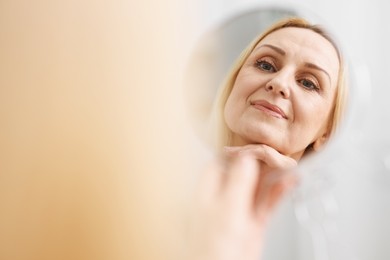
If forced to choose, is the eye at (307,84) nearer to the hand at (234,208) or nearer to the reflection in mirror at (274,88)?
the reflection in mirror at (274,88)

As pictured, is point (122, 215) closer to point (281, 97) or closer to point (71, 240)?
point (71, 240)

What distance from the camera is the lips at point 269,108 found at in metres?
0.66

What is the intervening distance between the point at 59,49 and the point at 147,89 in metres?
0.15

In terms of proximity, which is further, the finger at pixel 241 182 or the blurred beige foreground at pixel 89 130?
the blurred beige foreground at pixel 89 130

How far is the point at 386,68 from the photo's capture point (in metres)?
0.94

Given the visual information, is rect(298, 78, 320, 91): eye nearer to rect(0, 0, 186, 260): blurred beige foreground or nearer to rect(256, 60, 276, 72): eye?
rect(256, 60, 276, 72): eye

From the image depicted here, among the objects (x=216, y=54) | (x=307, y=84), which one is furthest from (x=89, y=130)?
(x=307, y=84)

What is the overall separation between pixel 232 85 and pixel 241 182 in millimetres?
151

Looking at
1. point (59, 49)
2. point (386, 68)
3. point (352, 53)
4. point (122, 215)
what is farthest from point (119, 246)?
point (386, 68)

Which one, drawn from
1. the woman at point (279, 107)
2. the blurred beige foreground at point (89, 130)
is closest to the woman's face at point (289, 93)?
the woman at point (279, 107)

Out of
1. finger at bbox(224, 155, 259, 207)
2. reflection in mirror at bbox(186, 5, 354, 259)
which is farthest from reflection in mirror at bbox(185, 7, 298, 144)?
finger at bbox(224, 155, 259, 207)

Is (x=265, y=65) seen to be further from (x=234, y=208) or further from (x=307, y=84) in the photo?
(x=234, y=208)

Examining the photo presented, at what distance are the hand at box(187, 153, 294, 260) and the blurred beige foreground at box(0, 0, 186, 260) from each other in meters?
0.15

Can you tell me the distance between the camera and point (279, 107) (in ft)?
2.17
